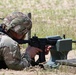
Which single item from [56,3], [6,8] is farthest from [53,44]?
[56,3]

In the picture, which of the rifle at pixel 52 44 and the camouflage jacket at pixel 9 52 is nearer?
the camouflage jacket at pixel 9 52

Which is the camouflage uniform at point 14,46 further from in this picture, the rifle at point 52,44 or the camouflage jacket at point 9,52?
the rifle at point 52,44

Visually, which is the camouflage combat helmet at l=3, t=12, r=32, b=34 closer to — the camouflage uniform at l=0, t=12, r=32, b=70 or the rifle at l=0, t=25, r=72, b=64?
the camouflage uniform at l=0, t=12, r=32, b=70

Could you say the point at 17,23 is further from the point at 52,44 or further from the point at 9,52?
the point at 52,44

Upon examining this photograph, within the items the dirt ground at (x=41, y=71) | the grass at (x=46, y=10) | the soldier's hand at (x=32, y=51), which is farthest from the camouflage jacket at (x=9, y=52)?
the grass at (x=46, y=10)

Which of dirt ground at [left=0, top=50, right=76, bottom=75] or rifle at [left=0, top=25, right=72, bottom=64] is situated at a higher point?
rifle at [left=0, top=25, right=72, bottom=64]

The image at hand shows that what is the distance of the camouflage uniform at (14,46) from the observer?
6750mm

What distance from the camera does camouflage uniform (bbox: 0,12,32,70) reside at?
6750 millimetres

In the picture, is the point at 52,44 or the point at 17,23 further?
the point at 52,44

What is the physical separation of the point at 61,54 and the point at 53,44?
50cm

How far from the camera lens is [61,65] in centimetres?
739

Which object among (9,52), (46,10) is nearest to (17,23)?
(9,52)

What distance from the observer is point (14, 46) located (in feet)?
22.2

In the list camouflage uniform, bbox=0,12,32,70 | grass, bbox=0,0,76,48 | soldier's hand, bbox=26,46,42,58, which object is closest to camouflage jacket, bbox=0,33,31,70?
camouflage uniform, bbox=0,12,32,70
